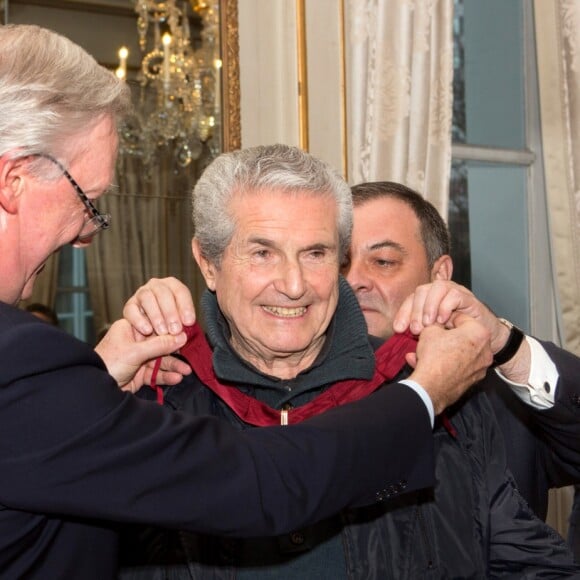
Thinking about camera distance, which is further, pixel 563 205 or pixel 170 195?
pixel 563 205

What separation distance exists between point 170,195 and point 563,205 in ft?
5.58

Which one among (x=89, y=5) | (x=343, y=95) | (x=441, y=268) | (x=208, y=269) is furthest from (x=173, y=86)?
(x=208, y=269)

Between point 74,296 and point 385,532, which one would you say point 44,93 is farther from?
point 74,296

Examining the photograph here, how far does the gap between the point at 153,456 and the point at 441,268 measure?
150 centimetres

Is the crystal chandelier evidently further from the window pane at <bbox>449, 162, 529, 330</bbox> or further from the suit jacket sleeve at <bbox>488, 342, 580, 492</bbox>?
the suit jacket sleeve at <bbox>488, 342, 580, 492</bbox>

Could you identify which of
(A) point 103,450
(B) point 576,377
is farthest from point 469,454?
(A) point 103,450

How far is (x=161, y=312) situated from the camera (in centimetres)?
213

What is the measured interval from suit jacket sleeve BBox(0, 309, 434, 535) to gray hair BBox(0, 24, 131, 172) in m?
0.27

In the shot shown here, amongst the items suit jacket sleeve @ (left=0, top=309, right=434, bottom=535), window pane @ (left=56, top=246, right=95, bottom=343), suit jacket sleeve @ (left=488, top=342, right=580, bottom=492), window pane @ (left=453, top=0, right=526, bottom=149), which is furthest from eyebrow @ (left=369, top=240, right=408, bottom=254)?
window pane @ (left=453, top=0, right=526, bottom=149)

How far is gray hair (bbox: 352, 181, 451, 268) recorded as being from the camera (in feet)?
9.27

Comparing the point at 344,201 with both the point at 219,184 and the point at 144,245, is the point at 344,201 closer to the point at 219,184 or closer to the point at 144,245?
the point at 219,184

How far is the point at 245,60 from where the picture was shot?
3.64m

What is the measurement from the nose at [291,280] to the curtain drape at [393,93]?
5.18 feet

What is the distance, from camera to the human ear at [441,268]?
9.29 ft
